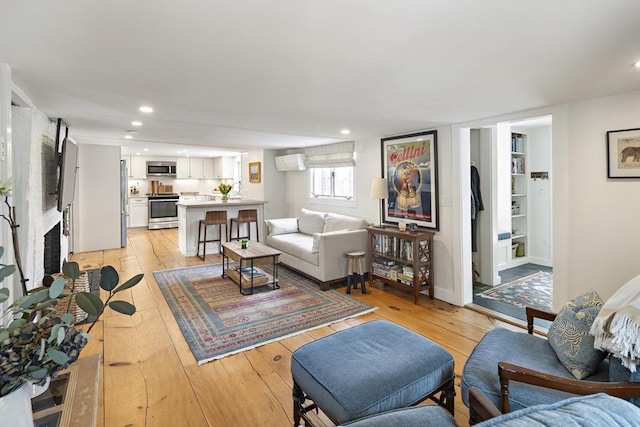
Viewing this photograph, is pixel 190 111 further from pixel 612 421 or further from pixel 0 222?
pixel 612 421

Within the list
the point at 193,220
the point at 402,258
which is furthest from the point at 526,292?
the point at 193,220

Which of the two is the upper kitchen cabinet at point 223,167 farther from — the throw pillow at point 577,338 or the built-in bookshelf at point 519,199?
the throw pillow at point 577,338

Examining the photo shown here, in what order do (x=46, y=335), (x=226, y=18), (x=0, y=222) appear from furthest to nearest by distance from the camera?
(x=0, y=222) < (x=226, y=18) < (x=46, y=335)

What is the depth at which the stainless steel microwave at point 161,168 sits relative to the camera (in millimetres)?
9688

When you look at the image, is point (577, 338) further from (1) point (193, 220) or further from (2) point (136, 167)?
(2) point (136, 167)

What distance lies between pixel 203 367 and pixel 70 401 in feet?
4.94

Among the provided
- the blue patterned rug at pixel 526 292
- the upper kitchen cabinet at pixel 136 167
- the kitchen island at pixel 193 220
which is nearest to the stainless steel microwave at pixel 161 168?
the upper kitchen cabinet at pixel 136 167

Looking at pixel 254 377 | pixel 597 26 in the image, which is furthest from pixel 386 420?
pixel 597 26

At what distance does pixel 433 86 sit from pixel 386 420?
2100 mm

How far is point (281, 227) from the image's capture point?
5.93 meters

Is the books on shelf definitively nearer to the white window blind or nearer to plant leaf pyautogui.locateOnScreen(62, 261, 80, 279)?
the white window blind

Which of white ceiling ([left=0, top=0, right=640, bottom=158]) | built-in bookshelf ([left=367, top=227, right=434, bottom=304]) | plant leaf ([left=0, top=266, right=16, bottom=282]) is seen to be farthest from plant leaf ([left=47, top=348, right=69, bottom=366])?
built-in bookshelf ([left=367, top=227, right=434, bottom=304])

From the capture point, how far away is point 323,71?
206cm

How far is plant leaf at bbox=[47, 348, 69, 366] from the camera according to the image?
83cm
